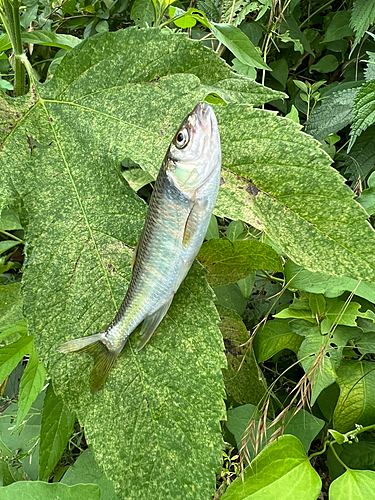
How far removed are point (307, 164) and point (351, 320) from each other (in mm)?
401

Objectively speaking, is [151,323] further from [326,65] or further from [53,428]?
[326,65]

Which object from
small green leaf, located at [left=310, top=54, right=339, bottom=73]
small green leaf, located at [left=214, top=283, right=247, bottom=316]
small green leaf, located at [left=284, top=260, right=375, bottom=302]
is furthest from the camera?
small green leaf, located at [left=310, top=54, right=339, bottom=73]

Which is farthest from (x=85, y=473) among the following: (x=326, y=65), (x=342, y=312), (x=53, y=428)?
(x=326, y=65)

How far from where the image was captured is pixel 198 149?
0.56 m

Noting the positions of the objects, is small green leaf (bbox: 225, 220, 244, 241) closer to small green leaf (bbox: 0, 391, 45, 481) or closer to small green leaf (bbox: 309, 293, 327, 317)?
small green leaf (bbox: 309, 293, 327, 317)

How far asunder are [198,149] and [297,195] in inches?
6.1

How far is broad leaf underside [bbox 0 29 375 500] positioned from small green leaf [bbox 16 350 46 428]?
274mm

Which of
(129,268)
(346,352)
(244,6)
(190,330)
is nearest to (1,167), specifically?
(129,268)

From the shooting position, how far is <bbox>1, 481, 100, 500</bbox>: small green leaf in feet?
2.35

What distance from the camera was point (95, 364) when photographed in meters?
0.57

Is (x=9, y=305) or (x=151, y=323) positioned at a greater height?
(x=151, y=323)

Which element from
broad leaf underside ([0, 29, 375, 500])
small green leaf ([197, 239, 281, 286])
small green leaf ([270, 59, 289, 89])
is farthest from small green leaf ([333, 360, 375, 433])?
small green leaf ([270, 59, 289, 89])

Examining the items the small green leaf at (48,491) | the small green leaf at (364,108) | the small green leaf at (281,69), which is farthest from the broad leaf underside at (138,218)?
the small green leaf at (281,69)

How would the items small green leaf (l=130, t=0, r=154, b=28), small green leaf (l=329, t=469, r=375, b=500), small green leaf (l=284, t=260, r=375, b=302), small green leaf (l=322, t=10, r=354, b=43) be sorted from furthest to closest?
small green leaf (l=322, t=10, r=354, b=43)
small green leaf (l=130, t=0, r=154, b=28)
small green leaf (l=284, t=260, r=375, b=302)
small green leaf (l=329, t=469, r=375, b=500)
